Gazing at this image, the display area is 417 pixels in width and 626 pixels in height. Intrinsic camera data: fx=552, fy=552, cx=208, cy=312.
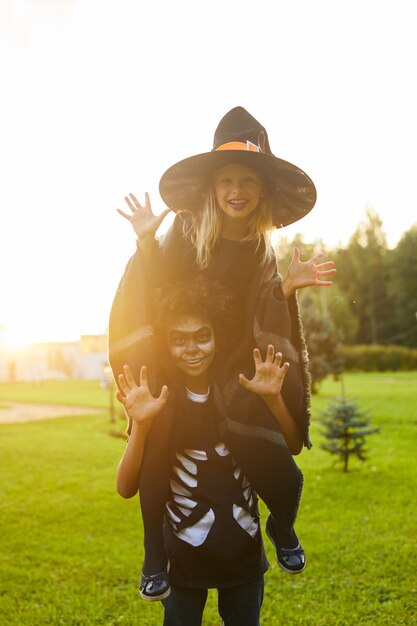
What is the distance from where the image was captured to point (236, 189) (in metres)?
2.54

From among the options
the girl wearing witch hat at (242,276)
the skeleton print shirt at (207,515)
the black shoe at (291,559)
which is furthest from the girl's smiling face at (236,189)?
the black shoe at (291,559)

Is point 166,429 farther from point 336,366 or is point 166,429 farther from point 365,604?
point 336,366

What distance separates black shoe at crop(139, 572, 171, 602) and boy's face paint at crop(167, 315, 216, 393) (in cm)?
82

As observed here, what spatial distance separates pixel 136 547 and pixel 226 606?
4.49 metres

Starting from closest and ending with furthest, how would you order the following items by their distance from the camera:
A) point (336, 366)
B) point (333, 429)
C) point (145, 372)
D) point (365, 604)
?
point (145, 372) < point (365, 604) < point (333, 429) < point (336, 366)

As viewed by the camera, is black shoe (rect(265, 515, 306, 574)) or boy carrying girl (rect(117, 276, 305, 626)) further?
black shoe (rect(265, 515, 306, 574))

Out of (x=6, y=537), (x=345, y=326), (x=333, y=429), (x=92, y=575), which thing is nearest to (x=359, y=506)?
(x=333, y=429)

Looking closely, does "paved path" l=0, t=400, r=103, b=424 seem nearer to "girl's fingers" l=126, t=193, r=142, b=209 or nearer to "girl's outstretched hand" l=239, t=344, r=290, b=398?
"girl's fingers" l=126, t=193, r=142, b=209

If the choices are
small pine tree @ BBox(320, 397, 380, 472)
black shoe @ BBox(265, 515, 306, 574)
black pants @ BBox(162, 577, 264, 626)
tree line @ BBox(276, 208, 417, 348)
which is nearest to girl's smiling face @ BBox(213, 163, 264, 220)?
black shoe @ BBox(265, 515, 306, 574)

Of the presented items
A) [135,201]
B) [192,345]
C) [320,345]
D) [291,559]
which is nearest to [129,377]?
[192,345]

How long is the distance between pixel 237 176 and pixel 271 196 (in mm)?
234

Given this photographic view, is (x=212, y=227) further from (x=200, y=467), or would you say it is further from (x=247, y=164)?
(x=200, y=467)

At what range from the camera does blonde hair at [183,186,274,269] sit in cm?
255

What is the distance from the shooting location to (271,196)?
106 inches
